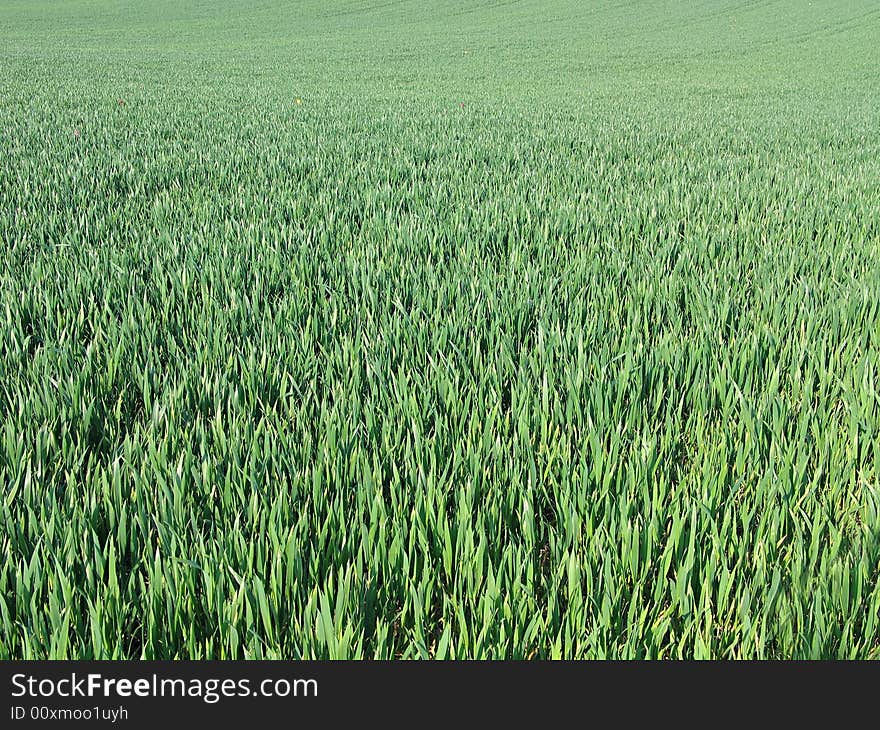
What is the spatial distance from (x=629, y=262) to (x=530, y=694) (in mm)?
2735

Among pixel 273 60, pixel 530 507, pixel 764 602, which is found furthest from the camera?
pixel 273 60

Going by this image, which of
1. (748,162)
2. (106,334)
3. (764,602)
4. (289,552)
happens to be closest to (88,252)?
(106,334)

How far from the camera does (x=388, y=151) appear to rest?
23.5 ft

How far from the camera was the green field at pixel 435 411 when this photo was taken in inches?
49.3

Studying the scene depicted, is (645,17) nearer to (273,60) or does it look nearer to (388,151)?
(273,60)

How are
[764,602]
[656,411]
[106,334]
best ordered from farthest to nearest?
[106,334] → [656,411] → [764,602]

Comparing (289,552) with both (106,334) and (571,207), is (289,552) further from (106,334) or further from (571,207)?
(571,207)

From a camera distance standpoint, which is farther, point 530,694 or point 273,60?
point 273,60

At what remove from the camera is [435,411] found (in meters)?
1.91

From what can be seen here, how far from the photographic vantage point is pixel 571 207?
15.2 ft

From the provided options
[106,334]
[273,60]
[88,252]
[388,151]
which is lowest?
[106,334]

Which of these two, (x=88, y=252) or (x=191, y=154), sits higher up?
(x=191, y=154)

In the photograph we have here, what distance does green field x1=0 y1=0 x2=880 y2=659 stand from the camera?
1.25 meters

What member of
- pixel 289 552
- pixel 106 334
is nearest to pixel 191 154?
pixel 106 334
